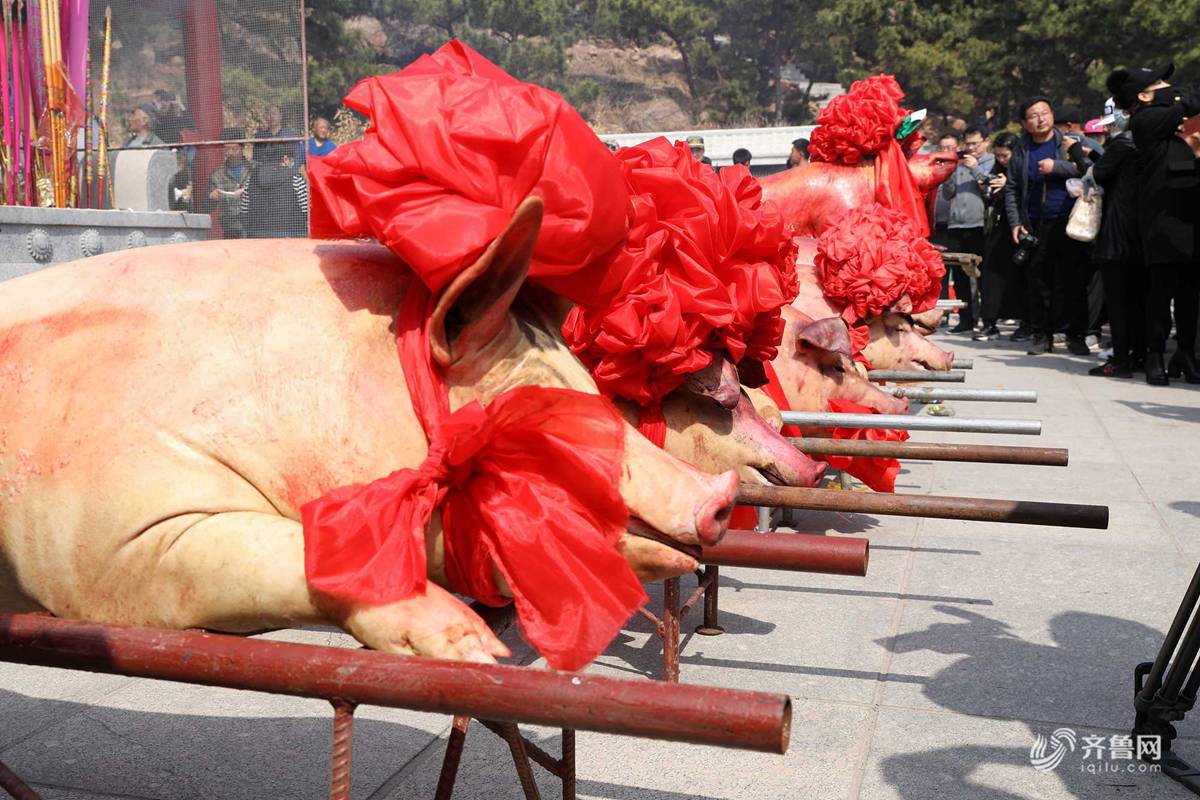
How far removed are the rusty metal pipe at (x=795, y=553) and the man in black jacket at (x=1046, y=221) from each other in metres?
10.1

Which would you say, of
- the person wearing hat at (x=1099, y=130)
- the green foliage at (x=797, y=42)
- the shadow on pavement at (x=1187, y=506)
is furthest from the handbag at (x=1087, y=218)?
the green foliage at (x=797, y=42)

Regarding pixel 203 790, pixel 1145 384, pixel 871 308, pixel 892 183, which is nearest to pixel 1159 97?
pixel 1145 384

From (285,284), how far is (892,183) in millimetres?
4568

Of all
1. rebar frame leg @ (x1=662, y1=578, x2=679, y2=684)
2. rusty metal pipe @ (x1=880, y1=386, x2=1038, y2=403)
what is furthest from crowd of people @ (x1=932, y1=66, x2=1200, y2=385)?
rebar frame leg @ (x1=662, y1=578, x2=679, y2=684)

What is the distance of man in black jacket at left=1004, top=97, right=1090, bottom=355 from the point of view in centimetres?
1140

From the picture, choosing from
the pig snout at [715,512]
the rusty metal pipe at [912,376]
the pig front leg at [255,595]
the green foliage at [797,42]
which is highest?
the green foliage at [797,42]

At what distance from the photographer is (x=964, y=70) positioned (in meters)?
31.4

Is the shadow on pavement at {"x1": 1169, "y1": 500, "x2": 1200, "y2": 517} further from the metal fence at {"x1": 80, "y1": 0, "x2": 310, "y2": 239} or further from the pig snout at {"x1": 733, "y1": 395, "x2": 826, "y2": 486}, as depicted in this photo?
the metal fence at {"x1": 80, "y1": 0, "x2": 310, "y2": 239}

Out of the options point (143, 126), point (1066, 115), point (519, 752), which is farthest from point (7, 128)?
point (1066, 115)

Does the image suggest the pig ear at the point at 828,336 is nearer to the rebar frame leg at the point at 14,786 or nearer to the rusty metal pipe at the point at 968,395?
the rusty metal pipe at the point at 968,395

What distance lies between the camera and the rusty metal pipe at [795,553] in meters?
2.12

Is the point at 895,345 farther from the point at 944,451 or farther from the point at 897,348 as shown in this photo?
the point at 944,451

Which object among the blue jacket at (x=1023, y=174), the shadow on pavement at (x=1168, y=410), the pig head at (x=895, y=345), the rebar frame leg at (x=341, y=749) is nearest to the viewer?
the rebar frame leg at (x=341, y=749)

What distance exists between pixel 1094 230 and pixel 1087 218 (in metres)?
0.12
